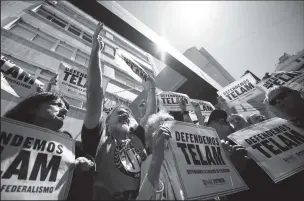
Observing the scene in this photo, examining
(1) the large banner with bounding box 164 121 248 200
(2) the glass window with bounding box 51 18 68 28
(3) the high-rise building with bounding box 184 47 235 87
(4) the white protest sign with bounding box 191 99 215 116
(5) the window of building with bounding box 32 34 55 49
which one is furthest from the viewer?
(3) the high-rise building with bounding box 184 47 235 87

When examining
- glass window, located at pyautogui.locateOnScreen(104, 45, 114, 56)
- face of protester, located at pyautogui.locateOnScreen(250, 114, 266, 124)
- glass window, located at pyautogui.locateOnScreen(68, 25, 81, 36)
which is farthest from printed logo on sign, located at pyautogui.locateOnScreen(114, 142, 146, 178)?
glass window, located at pyautogui.locateOnScreen(68, 25, 81, 36)

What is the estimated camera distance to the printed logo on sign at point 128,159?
64.3 inches

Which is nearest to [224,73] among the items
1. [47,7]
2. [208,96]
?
[208,96]

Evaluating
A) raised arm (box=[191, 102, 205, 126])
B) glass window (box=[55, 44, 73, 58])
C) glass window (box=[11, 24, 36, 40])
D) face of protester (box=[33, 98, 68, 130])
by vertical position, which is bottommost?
face of protester (box=[33, 98, 68, 130])

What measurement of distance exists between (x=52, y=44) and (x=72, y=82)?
20.2 ft

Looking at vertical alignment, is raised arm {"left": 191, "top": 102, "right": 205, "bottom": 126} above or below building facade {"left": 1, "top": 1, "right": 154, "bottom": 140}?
below

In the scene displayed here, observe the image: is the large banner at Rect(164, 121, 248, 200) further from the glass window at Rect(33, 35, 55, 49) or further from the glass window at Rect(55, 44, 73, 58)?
the glass window at Rect(55, 44, 73, 58)

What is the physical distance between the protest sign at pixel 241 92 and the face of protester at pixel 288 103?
6.02 feet

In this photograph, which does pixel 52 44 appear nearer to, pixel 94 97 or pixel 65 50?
pixel 65 50

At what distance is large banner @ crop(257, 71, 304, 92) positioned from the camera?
138 inches

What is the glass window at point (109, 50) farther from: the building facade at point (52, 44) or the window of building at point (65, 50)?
the window of building at point (65, 50)

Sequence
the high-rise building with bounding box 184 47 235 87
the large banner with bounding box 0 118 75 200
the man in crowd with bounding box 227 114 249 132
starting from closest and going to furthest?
1. the large banner with bounding box 0 118 75 200
2. the man in crowd with bounding box 227 114 249 132
3. the high-rise building with bounding box 184 47 235 87

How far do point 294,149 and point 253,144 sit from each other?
19.9 inches

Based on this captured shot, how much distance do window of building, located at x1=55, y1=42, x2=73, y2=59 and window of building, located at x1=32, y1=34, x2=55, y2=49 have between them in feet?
1.18
